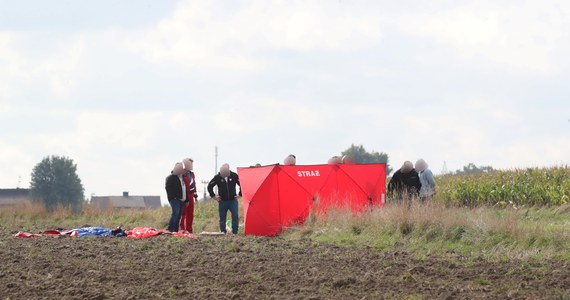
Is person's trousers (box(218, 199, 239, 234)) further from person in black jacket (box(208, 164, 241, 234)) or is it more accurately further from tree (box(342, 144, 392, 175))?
tree (box(342, 144, 392, 175))

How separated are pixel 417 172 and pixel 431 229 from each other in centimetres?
440

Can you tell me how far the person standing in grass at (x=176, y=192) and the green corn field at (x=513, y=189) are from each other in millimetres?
9843

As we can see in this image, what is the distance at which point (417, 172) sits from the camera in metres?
20.6

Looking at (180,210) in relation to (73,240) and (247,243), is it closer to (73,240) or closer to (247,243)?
(73,240)

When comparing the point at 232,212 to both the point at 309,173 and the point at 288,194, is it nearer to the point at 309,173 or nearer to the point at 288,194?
the point at 288,194

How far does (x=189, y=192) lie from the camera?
2156 cm

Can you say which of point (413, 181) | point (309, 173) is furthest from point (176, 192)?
point (413, 181)

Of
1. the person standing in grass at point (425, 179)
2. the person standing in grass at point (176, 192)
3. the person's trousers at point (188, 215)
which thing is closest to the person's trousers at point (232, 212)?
the person standing in grass at point (176, 192)

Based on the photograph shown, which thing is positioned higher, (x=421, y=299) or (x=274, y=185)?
(x=274, y=185)

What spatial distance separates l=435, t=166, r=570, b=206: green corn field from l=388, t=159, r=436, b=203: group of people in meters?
7.67

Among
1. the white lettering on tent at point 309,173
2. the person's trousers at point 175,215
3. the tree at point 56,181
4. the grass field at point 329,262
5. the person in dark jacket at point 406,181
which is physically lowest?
the grass field at point 329,262

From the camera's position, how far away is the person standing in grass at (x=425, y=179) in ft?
66.7

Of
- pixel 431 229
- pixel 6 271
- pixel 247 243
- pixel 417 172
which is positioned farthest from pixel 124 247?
pixel 417 172

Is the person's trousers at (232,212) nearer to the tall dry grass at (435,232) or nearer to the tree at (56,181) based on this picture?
the tall dry grass at (435,232)
